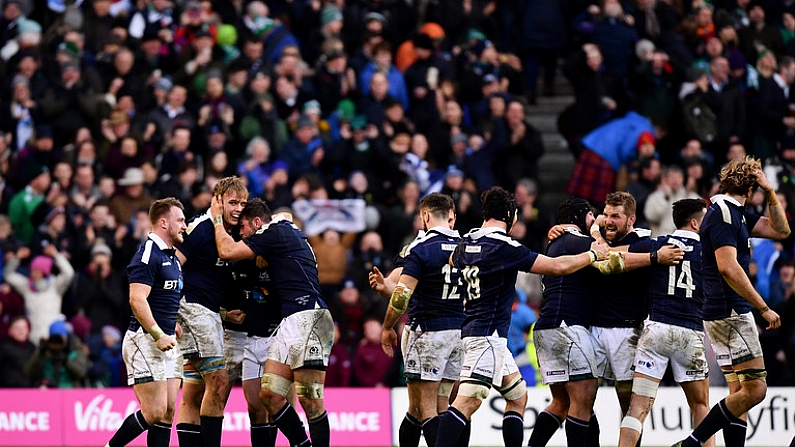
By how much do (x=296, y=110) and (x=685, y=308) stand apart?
1045 cm

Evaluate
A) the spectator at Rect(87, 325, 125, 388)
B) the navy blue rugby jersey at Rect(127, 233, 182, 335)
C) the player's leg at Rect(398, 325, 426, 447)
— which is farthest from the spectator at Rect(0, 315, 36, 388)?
the player's leg at Rect(398, 325, 426, 447)

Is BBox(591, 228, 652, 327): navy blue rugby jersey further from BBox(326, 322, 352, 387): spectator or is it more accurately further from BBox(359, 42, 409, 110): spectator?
BBox(359, 42, 409, 110): spectator

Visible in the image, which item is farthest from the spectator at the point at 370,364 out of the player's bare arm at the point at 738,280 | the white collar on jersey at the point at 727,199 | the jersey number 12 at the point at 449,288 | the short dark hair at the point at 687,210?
the player's bare arm at the point at 738,280

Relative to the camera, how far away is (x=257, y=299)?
14.8 m

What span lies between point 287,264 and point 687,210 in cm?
381

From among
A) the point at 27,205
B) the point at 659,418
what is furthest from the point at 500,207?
the point at 27,205

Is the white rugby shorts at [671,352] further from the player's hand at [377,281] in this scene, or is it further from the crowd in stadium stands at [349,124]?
the crowd in stadium stands at [349,124]

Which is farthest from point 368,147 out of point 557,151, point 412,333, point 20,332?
point 412,333

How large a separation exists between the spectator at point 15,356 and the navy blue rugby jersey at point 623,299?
9.41 meters

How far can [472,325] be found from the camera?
1381 centimetres

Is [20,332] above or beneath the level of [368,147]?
beneath

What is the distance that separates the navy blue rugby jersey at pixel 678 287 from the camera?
1392cm

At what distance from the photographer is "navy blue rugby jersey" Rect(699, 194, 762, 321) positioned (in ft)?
45.2

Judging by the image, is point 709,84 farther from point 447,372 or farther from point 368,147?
point 447,372
